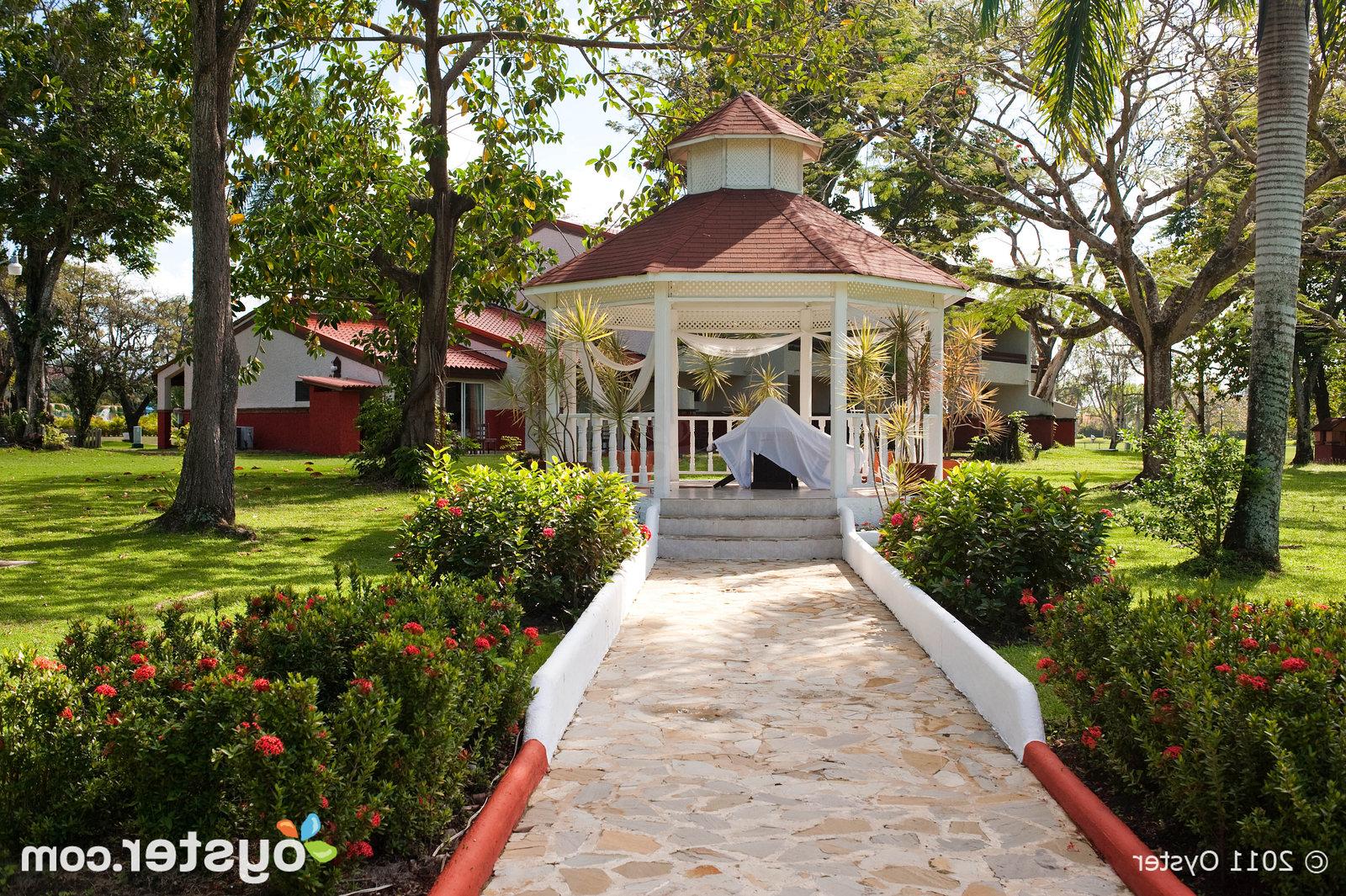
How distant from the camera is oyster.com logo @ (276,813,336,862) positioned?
3.48 meters

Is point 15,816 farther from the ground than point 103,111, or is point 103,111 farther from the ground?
point 103,111

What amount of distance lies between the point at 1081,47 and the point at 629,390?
22.4ft

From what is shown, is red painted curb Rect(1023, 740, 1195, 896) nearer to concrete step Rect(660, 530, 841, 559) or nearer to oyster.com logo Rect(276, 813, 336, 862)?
oyster.com logo Rect(276, 813, 336, 862)

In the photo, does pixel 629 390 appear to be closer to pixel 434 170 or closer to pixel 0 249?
pixel 434 170

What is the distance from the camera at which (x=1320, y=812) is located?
137 inches

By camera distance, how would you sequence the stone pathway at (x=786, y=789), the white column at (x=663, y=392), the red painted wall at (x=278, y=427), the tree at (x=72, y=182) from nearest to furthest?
1. the stone pathway at (x=786, y=789)
2. the white column at (x=663, y=392)
3. the tree at (x=72, y=182)
4. the red painted wall at (x=278, y=427)

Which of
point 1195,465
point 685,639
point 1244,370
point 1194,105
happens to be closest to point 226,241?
point 685,639

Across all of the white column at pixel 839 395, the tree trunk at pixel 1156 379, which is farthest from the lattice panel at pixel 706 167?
the tree trunk at pixel 1156 379

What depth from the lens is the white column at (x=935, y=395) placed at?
47.9 ft

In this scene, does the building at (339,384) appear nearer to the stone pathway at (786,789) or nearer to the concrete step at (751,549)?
the concrete step at (751,549)

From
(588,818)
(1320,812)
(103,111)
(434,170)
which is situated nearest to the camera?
(1320,812)

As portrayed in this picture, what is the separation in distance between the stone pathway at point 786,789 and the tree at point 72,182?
812 inches

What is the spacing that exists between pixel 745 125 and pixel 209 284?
25.4 feet

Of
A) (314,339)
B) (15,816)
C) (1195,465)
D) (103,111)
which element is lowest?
(15,816)
